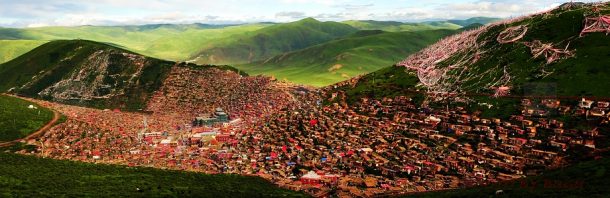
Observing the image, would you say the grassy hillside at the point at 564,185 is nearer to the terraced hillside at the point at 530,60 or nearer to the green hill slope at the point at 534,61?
the green hill slope at the point at 534,61

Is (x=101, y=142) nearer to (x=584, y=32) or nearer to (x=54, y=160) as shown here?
(x=54, y=160)

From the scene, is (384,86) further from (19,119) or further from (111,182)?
(19,119)

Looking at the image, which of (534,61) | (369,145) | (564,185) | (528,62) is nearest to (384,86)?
(528,62)

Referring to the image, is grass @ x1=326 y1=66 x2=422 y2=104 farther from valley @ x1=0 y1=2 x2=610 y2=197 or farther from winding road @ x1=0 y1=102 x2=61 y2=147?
winding road @ x1=0 y1=102 x2=61 y2=147

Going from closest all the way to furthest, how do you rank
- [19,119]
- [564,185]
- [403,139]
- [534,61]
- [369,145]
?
1. [564,185]
2. [403,139]
3. [369,145]
4. [534,61]
5. [19,119]

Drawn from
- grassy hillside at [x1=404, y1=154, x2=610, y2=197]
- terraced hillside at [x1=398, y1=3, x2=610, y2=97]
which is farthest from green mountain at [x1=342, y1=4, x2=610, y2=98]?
grassy hillside at [x1=404, y1=154, x2=610, y2=197]

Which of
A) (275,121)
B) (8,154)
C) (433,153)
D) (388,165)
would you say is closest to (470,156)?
(433,153)
